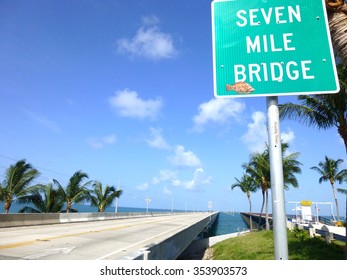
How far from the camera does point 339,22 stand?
525 centimetres

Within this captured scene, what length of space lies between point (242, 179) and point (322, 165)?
1577 cm

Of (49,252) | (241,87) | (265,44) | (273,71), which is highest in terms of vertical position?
(265,44)

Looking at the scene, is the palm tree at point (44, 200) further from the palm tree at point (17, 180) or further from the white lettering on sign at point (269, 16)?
the white lettering on sign at point (269, 16)

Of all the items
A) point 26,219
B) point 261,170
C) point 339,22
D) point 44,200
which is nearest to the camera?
point 339,22

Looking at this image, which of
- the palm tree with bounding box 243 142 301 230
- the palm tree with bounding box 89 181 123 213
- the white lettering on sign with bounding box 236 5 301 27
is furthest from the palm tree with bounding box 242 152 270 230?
the white lettering on sign with bounding box 236 5 301 27

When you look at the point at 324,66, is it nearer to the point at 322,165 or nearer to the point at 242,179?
the point at 322,165

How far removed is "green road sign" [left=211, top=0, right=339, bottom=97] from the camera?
2.83 metres

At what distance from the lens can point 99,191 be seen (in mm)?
44125

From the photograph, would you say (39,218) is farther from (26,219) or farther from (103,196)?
(103,196)

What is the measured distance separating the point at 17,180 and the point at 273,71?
27.8m

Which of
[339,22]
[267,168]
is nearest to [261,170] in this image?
[267,168]

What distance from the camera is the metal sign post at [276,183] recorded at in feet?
8.59

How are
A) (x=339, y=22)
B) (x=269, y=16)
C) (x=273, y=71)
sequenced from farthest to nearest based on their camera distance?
1. (x=339, y=22)
2. (x=269, y=16)
3. (x=273, y=71)

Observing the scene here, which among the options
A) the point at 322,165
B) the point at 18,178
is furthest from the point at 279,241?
the point at 322,165
